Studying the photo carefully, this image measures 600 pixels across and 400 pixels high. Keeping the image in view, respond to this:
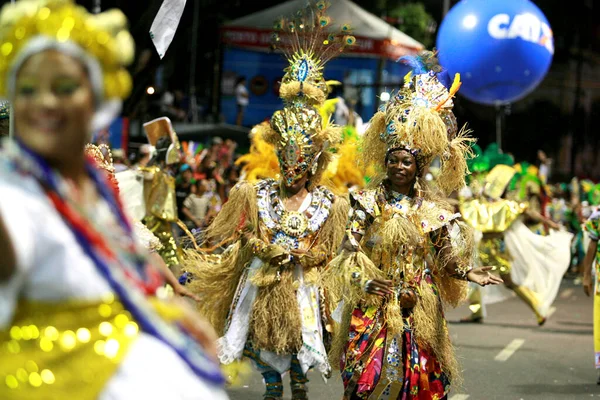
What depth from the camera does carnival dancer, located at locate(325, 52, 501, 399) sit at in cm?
626

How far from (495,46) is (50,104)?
486 inches

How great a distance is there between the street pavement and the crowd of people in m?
0.65

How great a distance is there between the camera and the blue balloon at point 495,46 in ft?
48.6

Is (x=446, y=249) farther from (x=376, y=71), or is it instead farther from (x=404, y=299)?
(x=376, y=71)

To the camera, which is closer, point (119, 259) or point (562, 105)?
point (119, 259)

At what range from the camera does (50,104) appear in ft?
9.75

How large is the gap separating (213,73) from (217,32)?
863 mm

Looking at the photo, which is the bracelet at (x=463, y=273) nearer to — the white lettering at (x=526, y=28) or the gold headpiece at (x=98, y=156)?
the gold headpiece at (x=98, y=156)

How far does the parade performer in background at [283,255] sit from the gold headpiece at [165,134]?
159 inches

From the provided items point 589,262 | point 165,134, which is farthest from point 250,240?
point 165,134

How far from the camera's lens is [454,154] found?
267 inches

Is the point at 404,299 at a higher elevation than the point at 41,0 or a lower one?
lower

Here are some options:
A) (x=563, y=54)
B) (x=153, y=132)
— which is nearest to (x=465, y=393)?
(x=153, y=132)

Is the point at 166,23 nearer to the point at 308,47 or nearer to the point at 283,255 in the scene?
the point at 308,47
